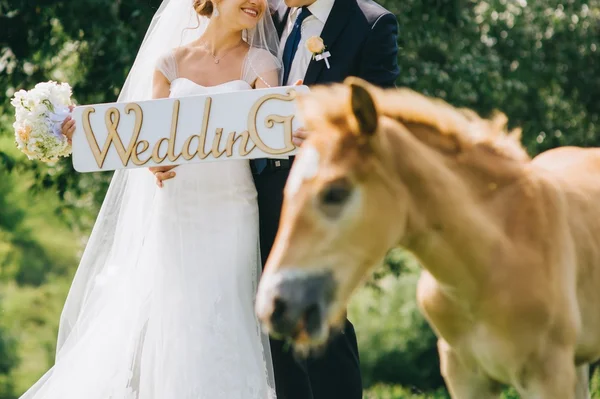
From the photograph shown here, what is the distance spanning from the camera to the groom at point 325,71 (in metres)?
4.75

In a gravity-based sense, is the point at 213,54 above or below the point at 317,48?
below

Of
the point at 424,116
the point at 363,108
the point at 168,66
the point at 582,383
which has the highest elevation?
the point at 363,108

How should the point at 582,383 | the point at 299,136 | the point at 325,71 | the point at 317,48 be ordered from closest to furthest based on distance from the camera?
the point at 582,383, the point at 299,136, the point at 317,48, the point at 325,71

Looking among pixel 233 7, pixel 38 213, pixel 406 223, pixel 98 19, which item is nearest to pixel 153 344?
pixel 233 7

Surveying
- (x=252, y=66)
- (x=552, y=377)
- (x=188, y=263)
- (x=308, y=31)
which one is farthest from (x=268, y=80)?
(x=552, y=377)

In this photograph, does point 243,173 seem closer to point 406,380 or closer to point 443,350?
point 443,350

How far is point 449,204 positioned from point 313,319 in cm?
63

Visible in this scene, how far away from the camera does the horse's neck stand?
10.5ft

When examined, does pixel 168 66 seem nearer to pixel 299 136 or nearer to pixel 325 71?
pixel 325 71

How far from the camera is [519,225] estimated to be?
3307 millimetres

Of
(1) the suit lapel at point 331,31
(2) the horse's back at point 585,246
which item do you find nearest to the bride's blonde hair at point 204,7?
(1) the suit lapel at point 331,31

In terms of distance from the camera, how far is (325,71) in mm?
4766

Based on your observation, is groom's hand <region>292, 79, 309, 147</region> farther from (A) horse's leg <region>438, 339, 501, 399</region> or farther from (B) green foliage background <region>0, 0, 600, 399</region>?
(B) green foliage background <region>0, 0, 600, 399</region>

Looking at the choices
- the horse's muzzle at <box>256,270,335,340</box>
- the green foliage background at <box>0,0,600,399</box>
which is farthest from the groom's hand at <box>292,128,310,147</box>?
the green foliage background at <box>0,0,600,399</box>
